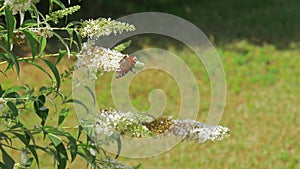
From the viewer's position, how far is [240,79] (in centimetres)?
671

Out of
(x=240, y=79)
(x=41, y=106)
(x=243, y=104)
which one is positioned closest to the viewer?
(x=41, y=106)

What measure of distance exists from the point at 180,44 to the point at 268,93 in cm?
157

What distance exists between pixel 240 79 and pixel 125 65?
5390 mm

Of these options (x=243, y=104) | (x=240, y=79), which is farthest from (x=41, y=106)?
(x=240, y=79)

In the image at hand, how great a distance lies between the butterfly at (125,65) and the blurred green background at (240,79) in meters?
3.36

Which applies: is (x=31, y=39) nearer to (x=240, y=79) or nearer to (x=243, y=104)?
(x=243, y=104)

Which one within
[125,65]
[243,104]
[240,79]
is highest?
[240,79]

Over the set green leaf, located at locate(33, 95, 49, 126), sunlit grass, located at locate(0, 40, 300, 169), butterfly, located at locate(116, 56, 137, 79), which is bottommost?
butterfly, located at locate(116, 56, 137, 79)

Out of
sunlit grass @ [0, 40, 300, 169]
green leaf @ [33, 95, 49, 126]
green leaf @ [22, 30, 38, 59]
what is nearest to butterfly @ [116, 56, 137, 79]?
green leaf @ [22, 30, 38, 59]

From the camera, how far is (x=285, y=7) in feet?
30.5

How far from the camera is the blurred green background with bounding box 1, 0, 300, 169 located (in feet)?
16.8

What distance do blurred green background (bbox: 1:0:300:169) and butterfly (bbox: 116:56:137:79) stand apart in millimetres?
3357

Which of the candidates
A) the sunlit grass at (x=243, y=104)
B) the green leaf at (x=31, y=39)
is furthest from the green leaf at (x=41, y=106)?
the sunlit grass at (x=243, y=104)

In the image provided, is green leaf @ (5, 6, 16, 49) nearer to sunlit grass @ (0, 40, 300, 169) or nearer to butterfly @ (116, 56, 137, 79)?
butterfly @ (116, 56, 137, 79)
